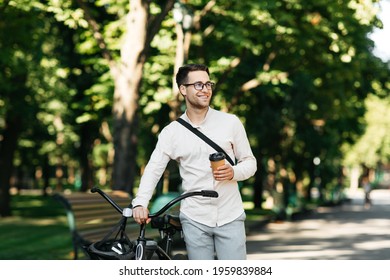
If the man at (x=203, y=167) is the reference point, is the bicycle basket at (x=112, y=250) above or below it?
below

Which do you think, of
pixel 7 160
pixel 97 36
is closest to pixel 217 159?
pixel 97 36

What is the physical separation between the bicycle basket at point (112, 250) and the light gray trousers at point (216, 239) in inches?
17.1

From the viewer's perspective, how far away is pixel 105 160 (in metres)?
59.6

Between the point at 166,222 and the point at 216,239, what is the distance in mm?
291

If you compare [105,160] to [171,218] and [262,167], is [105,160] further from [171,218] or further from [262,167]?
[171,218]

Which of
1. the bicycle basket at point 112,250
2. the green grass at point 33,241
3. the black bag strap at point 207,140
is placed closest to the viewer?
the bicycle basket at point 112,250

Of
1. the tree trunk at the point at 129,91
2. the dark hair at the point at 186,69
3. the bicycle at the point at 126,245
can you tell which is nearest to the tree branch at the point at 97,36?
the tree trunk at the point at 129,91

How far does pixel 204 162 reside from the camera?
431 cm

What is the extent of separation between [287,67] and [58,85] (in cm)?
1008

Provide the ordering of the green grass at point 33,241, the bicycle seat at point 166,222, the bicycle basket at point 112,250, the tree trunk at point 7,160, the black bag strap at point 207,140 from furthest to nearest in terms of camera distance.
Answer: the tree trunk at point 7,160
the green grass at point 33,241
the bicycle seat at point 166,222
the black bag strap at point 207,140
the bicycle basket at point 112,250

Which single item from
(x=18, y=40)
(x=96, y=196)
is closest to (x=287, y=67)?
(x=18, y=40)

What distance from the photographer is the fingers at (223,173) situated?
4051mm

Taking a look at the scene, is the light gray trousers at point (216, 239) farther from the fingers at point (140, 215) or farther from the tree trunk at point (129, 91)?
the tree trunk at point (129, 91)

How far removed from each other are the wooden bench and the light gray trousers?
4415mm
